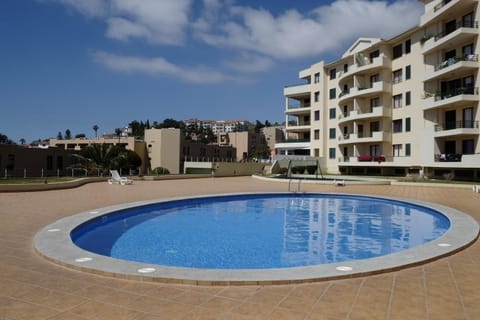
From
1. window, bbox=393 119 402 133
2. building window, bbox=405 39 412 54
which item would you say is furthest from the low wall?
building window, bbox=405 39 412 54

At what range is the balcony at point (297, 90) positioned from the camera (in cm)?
4666

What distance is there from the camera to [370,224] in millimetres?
12516

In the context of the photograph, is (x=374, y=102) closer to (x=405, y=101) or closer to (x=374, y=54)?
(x=405, y=101)

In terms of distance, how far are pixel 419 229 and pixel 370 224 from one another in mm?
1659

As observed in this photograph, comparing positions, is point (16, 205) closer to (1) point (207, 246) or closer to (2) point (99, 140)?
(1) point (207, 246)

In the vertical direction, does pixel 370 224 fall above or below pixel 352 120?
below

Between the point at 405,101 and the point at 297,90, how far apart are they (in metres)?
16.5

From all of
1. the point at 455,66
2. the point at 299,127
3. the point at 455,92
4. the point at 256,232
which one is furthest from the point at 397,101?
the point at 256,232

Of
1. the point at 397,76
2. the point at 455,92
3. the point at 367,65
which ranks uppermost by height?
the point at 367,65

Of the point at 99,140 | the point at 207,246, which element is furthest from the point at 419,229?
the point at 99,140

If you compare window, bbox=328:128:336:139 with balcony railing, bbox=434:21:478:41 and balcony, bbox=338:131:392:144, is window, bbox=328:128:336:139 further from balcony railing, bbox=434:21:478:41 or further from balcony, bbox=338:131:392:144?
balcony railing, bbox=434:21:478:41

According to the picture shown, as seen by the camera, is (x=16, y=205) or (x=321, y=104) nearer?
(x=16, y=205)

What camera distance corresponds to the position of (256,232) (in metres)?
11.3

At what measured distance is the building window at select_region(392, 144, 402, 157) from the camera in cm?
3453
